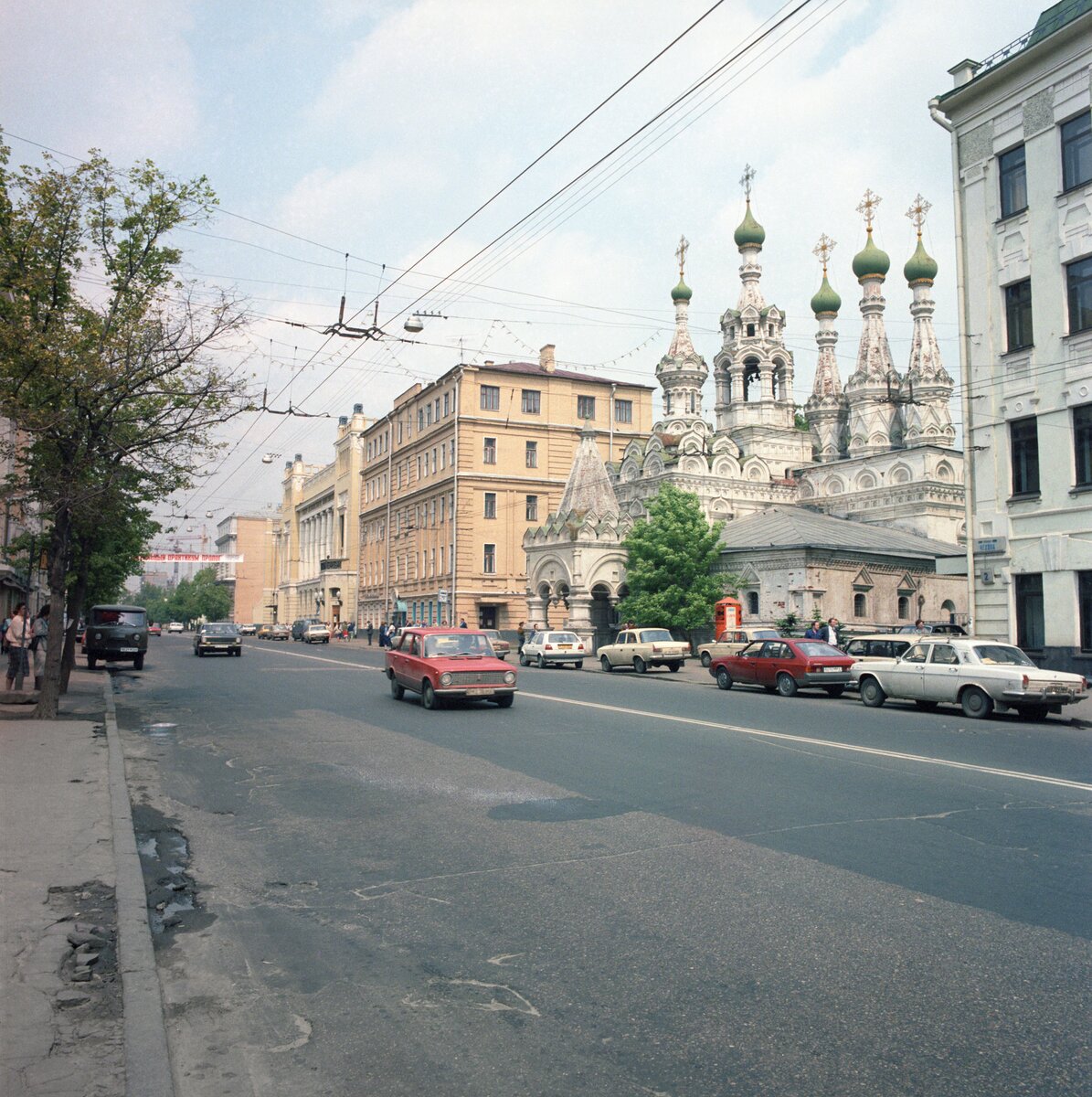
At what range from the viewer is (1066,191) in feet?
78.2

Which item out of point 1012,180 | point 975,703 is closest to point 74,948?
point 975,703

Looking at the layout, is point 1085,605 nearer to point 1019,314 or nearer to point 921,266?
point 1019,314

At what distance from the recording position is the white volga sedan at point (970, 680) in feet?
57.1

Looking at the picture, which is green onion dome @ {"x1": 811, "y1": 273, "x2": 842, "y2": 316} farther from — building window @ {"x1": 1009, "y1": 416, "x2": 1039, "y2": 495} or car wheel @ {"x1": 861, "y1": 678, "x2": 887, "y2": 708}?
car wheel @ {"x1": 861, "y1": 678, "x2": 887, "y2": 708}

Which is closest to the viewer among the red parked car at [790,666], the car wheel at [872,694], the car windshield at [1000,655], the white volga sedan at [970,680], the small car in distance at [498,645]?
the white volga sedan at [970,680]

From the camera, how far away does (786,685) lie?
76.4 ft

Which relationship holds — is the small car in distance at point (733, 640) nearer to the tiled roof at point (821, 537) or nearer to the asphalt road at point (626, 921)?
the tiled roof at point (821, 537)

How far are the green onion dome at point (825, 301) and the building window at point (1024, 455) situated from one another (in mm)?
42171

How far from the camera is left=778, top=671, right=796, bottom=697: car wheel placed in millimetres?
23156

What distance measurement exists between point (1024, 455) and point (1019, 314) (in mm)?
3767

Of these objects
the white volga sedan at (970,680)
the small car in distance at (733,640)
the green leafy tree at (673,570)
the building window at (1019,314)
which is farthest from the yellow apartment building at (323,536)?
the white volga sedan at (970,680)

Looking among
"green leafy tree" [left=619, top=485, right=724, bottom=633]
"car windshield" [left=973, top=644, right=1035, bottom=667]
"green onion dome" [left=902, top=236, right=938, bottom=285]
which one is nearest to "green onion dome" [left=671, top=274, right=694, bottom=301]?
"green onion dome" [left=902, top=236, right=938, bottom=285]

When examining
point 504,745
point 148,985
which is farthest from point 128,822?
point 504,745

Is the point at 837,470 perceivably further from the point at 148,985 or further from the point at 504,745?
the point at 148,985
